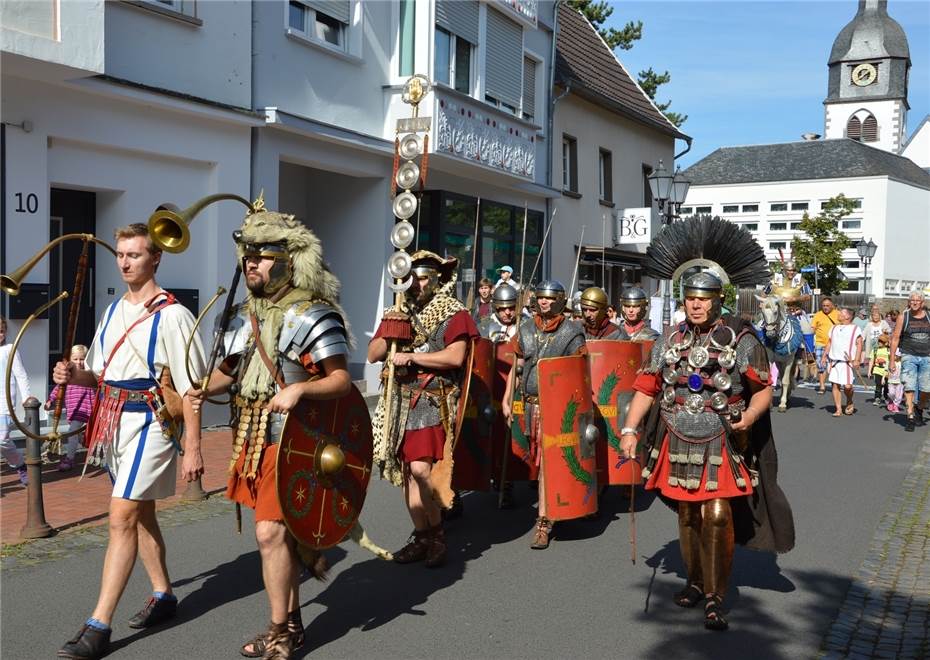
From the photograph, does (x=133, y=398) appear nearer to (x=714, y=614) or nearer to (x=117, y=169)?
(x=714, y=614)

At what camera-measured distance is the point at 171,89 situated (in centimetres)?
1087

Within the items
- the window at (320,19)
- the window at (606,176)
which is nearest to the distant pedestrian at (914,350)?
the window at (320,19)

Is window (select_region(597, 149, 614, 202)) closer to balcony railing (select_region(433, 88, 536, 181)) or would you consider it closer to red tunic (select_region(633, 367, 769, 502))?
balcony railing (select_region(433, 88, 536, 181))

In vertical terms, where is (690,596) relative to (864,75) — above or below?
below

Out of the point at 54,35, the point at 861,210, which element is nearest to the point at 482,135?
the point at 54,35

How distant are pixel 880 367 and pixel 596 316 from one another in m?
11.0

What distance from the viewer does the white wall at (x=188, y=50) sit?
1019 cm

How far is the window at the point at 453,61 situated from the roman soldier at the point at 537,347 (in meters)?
8.92

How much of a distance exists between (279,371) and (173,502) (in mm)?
3833

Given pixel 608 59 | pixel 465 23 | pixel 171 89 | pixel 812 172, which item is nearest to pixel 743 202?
pixel 812 172

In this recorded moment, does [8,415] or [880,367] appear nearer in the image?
[8,415]

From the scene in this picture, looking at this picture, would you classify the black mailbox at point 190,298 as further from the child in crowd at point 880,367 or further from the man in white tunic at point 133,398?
the child in crowd at point 880,367

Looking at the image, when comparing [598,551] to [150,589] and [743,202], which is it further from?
[743,202]

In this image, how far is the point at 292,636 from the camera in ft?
14.0
